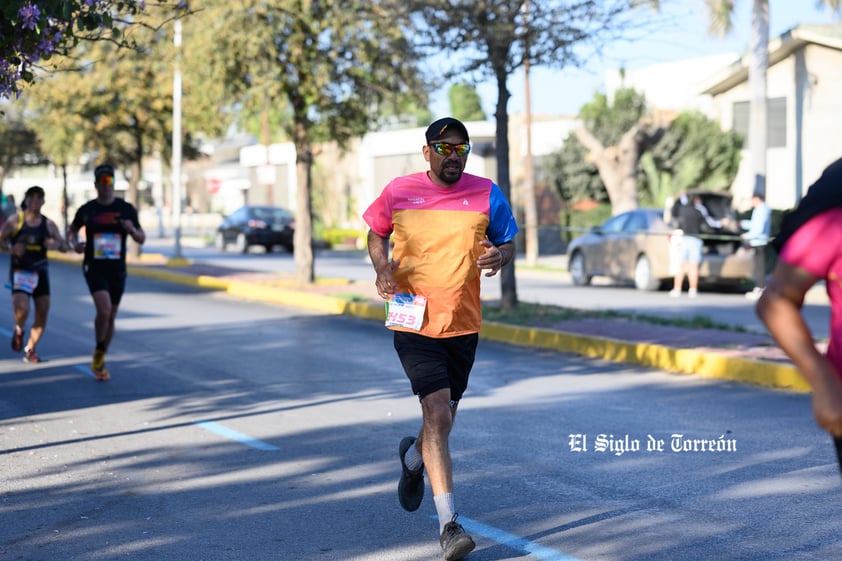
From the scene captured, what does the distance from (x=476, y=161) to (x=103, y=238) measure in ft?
110

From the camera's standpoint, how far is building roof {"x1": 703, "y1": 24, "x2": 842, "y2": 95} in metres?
32.0

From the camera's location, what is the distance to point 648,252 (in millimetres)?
23578

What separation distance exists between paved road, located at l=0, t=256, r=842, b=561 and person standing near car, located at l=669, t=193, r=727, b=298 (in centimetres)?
886

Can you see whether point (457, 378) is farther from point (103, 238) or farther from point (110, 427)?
point (103, 238)

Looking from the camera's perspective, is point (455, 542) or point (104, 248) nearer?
point (455, 542)

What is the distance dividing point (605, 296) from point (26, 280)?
12.2 meters

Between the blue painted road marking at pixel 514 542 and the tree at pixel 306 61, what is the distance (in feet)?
45.8

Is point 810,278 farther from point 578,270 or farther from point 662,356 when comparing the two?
point 578,270

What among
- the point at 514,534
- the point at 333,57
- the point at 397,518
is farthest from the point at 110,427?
the point at 333,57

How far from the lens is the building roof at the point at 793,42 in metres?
32.0

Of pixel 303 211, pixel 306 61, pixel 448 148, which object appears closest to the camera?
pixel 448 148

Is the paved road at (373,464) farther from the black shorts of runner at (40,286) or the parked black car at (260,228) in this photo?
the parked black car at (260,228)

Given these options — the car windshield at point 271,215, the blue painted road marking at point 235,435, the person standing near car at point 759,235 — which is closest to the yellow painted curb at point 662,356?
the blue painted road marking at point 235,435

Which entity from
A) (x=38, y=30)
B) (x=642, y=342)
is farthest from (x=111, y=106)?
(x=38, y=30)
